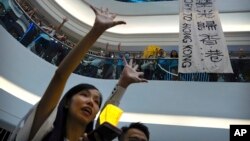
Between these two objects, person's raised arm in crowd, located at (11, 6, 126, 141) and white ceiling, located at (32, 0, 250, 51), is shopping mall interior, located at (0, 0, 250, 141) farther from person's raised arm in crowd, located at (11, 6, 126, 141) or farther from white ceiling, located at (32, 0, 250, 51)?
person's raised arm in crowd, located at (11, 6, 126, 141)

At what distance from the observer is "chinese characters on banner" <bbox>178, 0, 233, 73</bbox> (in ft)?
27.2

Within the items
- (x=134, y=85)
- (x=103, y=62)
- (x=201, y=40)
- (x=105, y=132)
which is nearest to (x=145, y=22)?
(x=103, y=62)

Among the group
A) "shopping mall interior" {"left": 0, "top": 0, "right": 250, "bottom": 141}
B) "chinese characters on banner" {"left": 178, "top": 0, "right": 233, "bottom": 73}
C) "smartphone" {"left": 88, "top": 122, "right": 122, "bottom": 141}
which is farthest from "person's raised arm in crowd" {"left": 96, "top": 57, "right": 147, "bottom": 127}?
"chinese characters on banner" {"left": 178, "top": 0, "right": 233, "bottom": 73}

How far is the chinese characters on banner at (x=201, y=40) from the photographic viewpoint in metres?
8.29

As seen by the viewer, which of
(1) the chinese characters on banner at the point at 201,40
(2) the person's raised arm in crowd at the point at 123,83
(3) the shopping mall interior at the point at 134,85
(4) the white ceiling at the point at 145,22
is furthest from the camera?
(4) the white ceiling at the point at 145,22

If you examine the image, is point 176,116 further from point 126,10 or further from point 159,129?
point 126,10

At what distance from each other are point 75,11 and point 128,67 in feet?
39.1

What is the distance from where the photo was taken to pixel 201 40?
857 centimetres

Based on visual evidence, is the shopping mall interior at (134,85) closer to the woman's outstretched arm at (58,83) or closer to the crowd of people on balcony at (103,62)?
the crowd of people on balcony at (103,62)

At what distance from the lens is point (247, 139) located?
359 centimetres

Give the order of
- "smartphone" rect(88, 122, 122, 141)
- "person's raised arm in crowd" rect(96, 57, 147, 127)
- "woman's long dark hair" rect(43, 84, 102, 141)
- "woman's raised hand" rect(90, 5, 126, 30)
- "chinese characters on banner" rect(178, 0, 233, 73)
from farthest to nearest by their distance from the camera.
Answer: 1. "chinese characters on banner" rect(178, 0, 233, 73)
2. "person's raised arm in crowd" rect(96, 57, 147, 127)
3. "woman's raised hand" rect(90, 5, 126, 30)
4. "woman's long dark hair" rect(43, 84, 102, 141)
5. "smartphone" rect(88, 122, 122, 141)

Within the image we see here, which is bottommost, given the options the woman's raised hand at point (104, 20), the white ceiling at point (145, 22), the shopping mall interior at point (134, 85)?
the woman's raised hand at point (104, 20)

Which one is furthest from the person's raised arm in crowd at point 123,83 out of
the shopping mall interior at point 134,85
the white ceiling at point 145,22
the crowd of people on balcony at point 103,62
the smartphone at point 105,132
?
the white ceiling at point 145,22

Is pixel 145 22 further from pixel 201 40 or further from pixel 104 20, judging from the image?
pixel 104 20
